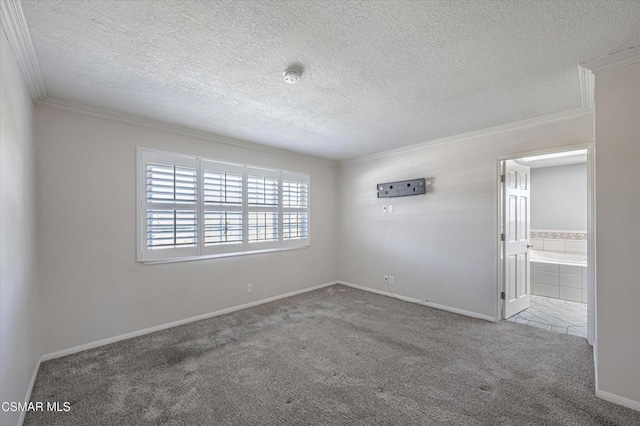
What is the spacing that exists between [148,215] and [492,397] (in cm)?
369

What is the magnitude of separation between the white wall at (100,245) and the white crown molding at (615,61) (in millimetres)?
3852

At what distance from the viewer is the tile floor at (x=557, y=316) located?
130 inches

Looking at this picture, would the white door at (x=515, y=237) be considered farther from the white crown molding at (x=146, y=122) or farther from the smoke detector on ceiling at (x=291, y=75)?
the white crown molding at (x=146, y=122)

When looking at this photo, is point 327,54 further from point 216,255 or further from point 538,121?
point 216,255

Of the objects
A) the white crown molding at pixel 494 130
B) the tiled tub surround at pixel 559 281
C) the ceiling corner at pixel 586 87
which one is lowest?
the tiled tub surround at pixel 559 281

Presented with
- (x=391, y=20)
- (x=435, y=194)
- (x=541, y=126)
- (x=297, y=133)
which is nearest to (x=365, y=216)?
(x=435, y=194)

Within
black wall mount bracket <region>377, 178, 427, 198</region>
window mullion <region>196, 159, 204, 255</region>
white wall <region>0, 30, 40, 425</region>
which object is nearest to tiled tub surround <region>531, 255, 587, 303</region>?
black wall mount bracket <region>377, 178, 427, 198</region>

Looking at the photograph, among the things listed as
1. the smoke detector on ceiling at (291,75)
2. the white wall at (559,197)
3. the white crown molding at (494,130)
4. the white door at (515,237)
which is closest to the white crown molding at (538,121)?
the white crown molding at (494,130)

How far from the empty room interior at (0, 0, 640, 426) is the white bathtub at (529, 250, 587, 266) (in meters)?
0.11

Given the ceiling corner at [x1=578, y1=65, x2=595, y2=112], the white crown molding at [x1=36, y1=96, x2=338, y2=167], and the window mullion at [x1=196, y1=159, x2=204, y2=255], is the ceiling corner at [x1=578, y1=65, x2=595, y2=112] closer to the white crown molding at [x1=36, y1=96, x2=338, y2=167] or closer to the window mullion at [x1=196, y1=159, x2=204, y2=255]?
the white crown molding at [x1=36, y1=96, x2=338, y2=167]

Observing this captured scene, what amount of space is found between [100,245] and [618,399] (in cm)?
460

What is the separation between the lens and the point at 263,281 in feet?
14.2

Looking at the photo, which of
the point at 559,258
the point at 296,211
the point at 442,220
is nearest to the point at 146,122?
the point at 296,211

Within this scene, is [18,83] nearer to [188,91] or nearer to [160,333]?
[188,91]
